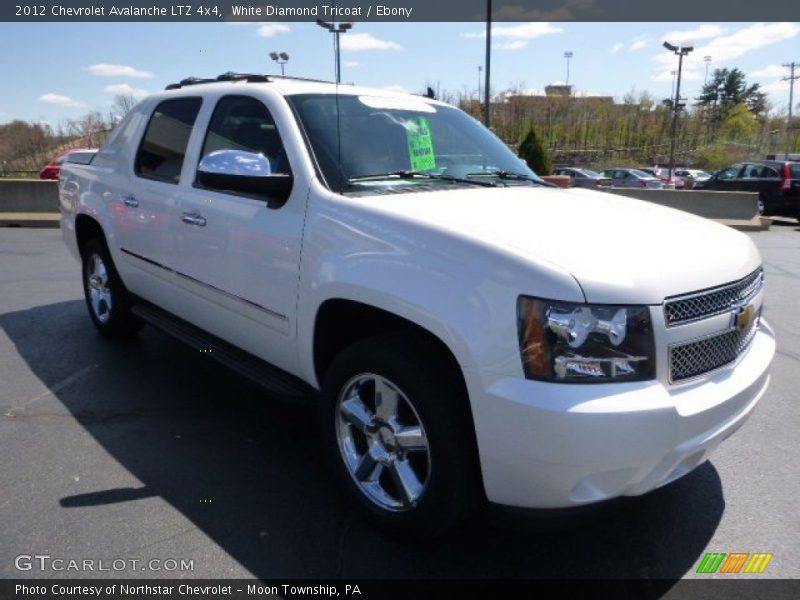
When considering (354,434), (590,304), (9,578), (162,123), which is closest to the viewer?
(590,304)

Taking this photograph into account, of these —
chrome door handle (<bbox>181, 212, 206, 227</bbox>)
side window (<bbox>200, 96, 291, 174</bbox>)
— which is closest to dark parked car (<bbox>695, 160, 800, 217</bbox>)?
side window (<bbox>200, 96, 291, 174</bbox>)

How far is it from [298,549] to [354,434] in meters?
0.54

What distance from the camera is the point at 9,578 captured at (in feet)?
8.33

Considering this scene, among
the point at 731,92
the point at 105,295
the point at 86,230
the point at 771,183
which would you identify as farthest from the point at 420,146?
the point at 731,92

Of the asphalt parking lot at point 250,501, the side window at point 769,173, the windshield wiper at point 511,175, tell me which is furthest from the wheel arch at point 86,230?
the side window at point 769,173

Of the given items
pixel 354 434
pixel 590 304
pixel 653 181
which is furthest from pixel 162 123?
pixel 653 181

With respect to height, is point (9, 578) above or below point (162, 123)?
below

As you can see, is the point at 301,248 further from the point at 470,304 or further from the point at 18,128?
the point at 18,128

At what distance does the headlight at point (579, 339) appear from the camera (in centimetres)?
218

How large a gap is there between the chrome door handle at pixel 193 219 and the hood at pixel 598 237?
1.22 metres

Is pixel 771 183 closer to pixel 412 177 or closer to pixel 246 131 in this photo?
pixel 412 177

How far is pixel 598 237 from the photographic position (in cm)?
250

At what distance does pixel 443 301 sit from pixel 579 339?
1.63 ft

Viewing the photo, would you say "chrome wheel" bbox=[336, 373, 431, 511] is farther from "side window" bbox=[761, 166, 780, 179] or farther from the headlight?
"side window" bbox=[761, 166, 780, 179]
